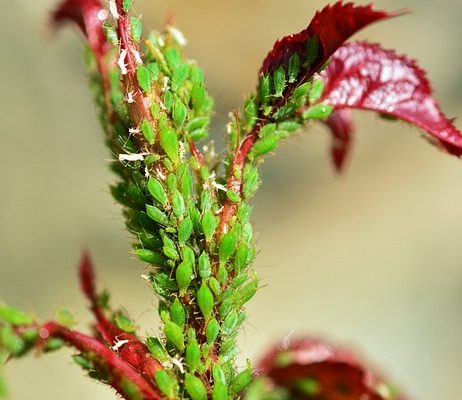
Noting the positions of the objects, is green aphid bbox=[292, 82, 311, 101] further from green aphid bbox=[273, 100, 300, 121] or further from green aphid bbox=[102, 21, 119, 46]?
green aphid bbox=[102, 21, 119, 46]

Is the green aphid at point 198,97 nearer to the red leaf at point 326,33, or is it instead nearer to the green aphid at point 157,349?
the red leaf at point 326,33

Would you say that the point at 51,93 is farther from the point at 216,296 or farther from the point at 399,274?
the point at 216,296

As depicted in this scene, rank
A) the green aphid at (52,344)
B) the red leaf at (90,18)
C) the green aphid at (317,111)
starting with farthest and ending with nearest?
the red leaf at (90,18) → the green aphid at (317,111) → the green aphid at (52,344)

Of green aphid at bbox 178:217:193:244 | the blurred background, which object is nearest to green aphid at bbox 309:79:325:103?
green aphid at bbox 178:217:193:244

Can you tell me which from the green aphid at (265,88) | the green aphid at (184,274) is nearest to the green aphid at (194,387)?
the green aphid at (184,274)

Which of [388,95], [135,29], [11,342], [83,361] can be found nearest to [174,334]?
[83,361]

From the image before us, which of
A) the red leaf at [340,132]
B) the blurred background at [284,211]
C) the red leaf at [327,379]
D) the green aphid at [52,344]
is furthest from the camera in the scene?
the blurred background at [284,211]
